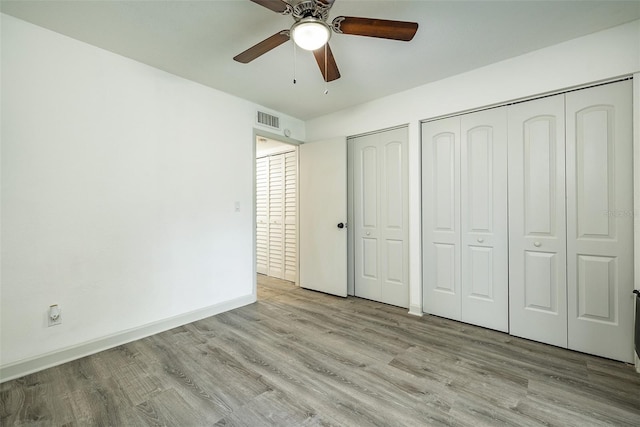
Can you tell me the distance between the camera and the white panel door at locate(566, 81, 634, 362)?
2.10 m

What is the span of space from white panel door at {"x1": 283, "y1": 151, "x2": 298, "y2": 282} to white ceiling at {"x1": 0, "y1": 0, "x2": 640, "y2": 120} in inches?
65.7

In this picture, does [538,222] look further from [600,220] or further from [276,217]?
[276,217]

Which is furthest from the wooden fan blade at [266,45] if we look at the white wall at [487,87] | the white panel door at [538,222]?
the white panel door at [538,222]

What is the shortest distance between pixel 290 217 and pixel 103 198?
8.48 ft

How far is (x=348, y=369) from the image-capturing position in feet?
6.67

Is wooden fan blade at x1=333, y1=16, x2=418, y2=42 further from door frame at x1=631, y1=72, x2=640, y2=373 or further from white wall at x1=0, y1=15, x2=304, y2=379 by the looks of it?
white wall at x1=0, y1=15, x2=304, y2=379

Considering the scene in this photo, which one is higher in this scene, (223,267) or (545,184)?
(545,184)

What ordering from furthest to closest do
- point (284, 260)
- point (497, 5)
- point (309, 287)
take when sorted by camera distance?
point (284, 260)
point (309, 287)
point (497, 5)

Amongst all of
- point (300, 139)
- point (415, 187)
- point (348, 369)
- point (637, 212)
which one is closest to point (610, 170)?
point (637, 212)

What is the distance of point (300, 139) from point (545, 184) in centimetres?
301

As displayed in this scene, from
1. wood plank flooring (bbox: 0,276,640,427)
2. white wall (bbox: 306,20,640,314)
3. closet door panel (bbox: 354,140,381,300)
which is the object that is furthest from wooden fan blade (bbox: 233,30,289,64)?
wood plank flooring (bbox: 0,276,640,427)

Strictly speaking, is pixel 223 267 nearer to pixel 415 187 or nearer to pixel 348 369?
pixel 348 369

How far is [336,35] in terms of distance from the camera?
7.14ft

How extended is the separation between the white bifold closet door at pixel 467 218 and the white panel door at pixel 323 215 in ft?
3.48
